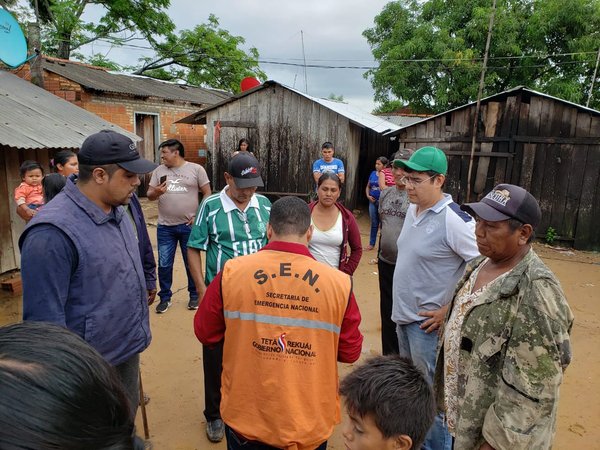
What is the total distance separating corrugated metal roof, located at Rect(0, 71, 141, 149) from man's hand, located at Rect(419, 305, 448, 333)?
533 centimetres

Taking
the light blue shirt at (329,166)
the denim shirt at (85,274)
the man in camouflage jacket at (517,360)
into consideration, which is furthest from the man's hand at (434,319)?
the light blue shirt at (329,166)

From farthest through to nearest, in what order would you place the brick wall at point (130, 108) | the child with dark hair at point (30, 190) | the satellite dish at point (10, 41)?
the brick wall at point (130, 108)
the satellite dish at point (10, 41)
the child with dark hair at point (30, 190)

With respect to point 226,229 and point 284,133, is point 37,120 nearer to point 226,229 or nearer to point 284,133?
point 226,229

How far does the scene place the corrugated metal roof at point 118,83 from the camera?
1080 cm

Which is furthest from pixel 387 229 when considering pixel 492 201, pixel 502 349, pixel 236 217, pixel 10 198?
pixel 10 198

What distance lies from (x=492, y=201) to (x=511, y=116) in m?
8.20

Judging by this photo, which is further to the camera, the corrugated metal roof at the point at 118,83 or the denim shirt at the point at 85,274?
the corrugated metal roof at the point at 118,83

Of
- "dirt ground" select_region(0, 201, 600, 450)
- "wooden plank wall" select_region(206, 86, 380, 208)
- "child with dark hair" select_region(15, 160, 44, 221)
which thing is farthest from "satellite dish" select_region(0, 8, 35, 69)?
"wooden plank wall" select_region(206, 86, 380, 208)

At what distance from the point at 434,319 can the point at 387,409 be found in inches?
45.2

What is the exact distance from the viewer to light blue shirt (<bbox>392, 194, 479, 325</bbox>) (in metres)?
2.41

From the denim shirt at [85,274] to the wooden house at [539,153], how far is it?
28.4 ft

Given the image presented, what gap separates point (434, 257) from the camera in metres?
2.47

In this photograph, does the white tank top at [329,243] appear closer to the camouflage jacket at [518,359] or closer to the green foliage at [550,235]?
the camouflage jacket at [518,359]

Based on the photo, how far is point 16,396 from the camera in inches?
24.2
